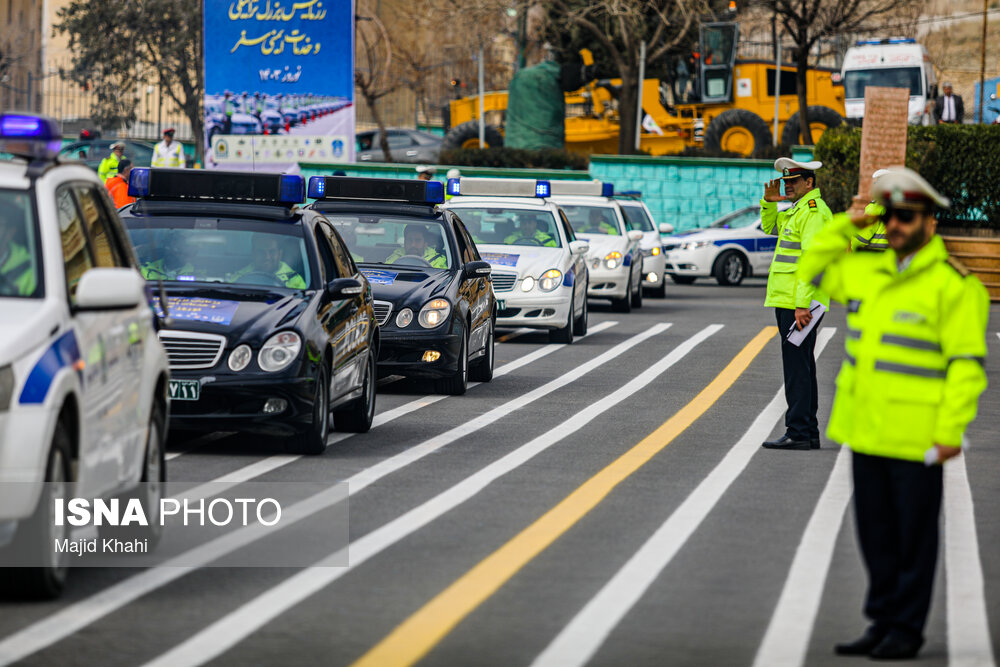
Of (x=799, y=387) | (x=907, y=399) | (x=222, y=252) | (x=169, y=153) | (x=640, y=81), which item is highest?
(x=640, y=81)

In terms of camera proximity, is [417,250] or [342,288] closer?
[342,288]

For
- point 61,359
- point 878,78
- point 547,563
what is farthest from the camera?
point 878,78

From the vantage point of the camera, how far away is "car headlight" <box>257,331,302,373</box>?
10.8 metres

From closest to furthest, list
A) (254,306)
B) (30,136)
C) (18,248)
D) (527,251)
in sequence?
(18,248)
(30,136)
(254,306)
(527,251)

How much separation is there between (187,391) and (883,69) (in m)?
40.5

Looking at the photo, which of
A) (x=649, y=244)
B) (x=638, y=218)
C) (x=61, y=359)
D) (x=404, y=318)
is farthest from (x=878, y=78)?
(x=61, y=359)

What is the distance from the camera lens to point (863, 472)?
636 cm

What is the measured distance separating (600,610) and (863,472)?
3.71ft

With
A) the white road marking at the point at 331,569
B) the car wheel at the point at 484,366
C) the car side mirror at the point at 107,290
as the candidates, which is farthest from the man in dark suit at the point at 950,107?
the car side mirror at the point at 107,290

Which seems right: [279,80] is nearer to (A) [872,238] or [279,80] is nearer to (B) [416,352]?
(B) [416,352]

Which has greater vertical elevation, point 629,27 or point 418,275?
point 629,27

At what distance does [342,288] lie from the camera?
11.5 meters

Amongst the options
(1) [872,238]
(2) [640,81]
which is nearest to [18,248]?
(1) [872,238]

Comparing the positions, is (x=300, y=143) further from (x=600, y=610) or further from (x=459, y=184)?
(x=600, y=610)
